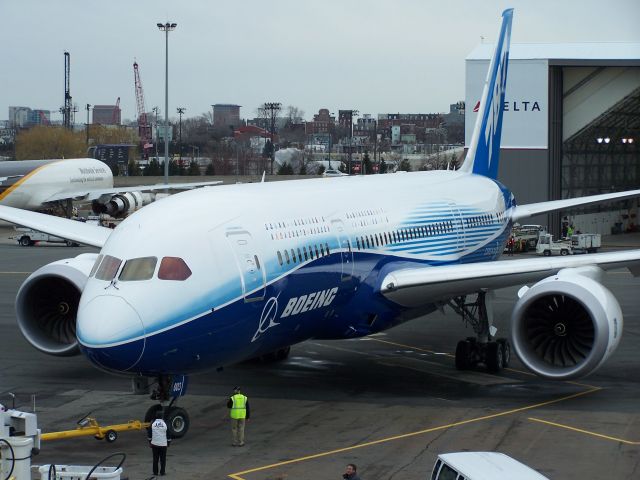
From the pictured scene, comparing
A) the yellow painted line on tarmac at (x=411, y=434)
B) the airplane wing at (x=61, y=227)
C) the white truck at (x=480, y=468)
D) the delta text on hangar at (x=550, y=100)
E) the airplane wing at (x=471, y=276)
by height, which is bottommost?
the yellow painted line on tarmac at (x=411, y=434)

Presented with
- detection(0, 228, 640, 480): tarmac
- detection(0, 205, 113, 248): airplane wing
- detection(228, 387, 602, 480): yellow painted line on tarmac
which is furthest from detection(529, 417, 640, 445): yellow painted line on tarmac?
detection(0, 205, 113, 248): airplane wing

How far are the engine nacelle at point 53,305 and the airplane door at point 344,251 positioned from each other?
5.91m

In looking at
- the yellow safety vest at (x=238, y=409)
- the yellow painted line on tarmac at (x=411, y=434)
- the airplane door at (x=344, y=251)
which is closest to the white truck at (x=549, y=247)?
the yellow painted line on tarmac at (x=411, y=434)

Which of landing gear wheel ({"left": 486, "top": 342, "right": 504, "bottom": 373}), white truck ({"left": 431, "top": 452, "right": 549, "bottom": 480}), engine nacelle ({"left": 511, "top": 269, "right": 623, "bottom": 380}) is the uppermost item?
engine nacelle ({"left": 511, "top": 269, "right": 623, "bottom": 380})

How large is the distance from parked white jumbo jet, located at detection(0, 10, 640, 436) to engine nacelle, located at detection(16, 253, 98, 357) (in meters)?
0.03

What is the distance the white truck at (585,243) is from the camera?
60500mm

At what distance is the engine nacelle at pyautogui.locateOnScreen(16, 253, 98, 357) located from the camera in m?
26.0

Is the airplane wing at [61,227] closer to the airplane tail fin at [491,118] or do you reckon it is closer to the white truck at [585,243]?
the airplane tail fin at [491,118]

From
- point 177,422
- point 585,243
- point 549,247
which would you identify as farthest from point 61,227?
point 585,243

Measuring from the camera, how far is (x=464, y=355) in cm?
2839

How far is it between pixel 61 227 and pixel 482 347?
468 inches

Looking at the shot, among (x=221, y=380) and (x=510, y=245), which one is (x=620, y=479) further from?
(x=510, y=245)

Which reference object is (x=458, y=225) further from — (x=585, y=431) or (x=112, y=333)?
(x=112, y=333)

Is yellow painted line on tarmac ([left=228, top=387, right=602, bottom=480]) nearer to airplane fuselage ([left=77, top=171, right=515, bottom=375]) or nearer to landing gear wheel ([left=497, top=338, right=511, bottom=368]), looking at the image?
airplane fuselage ([left=77, top=171, right=515, bottom=375])
